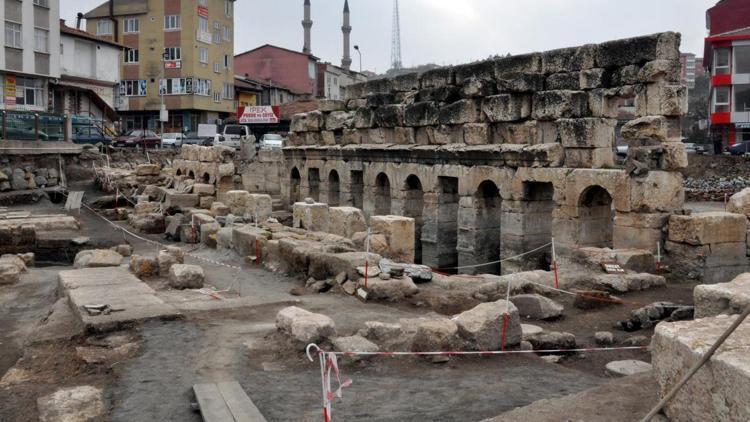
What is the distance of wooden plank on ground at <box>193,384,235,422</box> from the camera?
588cm

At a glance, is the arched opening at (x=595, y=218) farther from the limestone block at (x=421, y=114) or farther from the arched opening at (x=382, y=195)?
the arched opening at (x=382, y=195)

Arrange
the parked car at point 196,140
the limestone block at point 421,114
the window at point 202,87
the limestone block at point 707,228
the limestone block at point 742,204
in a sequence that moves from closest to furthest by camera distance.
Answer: the limestone block at point 707,228
the limestone block at point 742,204
the limestone block at point 421,114
the parked car at point 196,140
the window at point 202,87

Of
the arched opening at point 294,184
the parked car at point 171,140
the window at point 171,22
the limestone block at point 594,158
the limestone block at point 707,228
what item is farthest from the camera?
the window at point 171,22

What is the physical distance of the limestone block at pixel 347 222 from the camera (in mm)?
17156

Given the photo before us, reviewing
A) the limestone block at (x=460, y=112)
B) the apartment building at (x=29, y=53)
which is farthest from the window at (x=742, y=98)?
the apartment building at (x=29, y=53)

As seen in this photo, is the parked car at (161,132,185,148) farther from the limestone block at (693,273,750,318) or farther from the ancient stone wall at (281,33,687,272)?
the limestone block at (693,273,750,318)

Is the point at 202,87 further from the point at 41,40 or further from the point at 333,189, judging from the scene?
the point at 333,189

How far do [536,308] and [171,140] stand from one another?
121 ft

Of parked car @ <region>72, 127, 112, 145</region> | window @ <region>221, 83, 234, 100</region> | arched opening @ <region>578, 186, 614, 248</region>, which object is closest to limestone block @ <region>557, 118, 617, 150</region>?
arched opening @ <region>578, 186, 614, 248</region>

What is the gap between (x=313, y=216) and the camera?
19000 mm

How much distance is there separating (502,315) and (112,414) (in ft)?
13.9

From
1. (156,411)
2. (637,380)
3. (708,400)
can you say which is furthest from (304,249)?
(708,400)

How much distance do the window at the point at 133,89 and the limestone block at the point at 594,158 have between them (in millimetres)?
44014

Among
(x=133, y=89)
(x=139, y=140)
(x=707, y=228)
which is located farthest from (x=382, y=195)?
(x=133, y=89)
